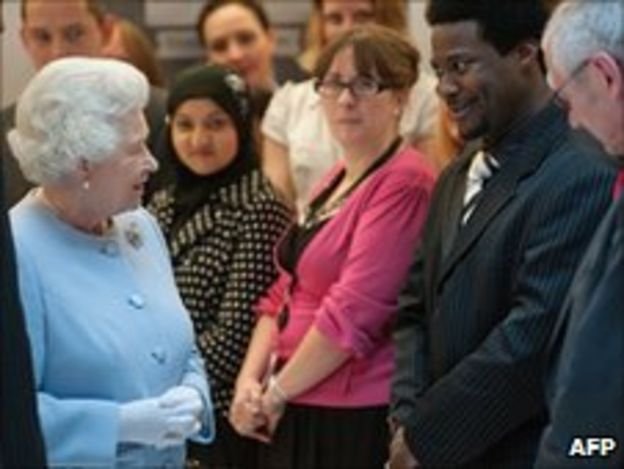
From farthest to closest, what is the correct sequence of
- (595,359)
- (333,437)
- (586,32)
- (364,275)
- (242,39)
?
1. (242,39)
2. (333,437)
3. (364,275)
4. (586,32)
5. (595,359)

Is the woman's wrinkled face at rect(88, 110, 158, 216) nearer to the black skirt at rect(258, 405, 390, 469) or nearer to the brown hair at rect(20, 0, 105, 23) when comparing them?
the black skirt at rect(258, 405, 390, 469)

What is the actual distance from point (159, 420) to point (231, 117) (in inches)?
39.4

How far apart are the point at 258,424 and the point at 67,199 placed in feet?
2.76

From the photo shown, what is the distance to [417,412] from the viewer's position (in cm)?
231

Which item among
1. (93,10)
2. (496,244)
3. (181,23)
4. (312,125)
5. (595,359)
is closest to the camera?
(595,359)

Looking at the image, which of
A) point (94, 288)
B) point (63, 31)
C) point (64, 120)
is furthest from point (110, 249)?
point (63, 31)

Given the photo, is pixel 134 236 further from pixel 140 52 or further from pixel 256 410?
pixel 140 52

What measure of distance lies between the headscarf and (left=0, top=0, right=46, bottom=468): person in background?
64.3 inches

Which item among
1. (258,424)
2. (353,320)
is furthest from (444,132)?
(258,424)

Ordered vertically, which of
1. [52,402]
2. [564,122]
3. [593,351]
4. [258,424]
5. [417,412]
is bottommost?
[258,424]

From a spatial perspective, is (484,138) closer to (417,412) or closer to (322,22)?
(417,412)

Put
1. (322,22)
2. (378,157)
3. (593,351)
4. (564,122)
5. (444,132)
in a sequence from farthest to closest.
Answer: (322,22) → (444,132) → (378,157) → (564,122) → (593,351)

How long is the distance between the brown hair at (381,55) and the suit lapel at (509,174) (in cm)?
49

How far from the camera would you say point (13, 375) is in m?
1.30
